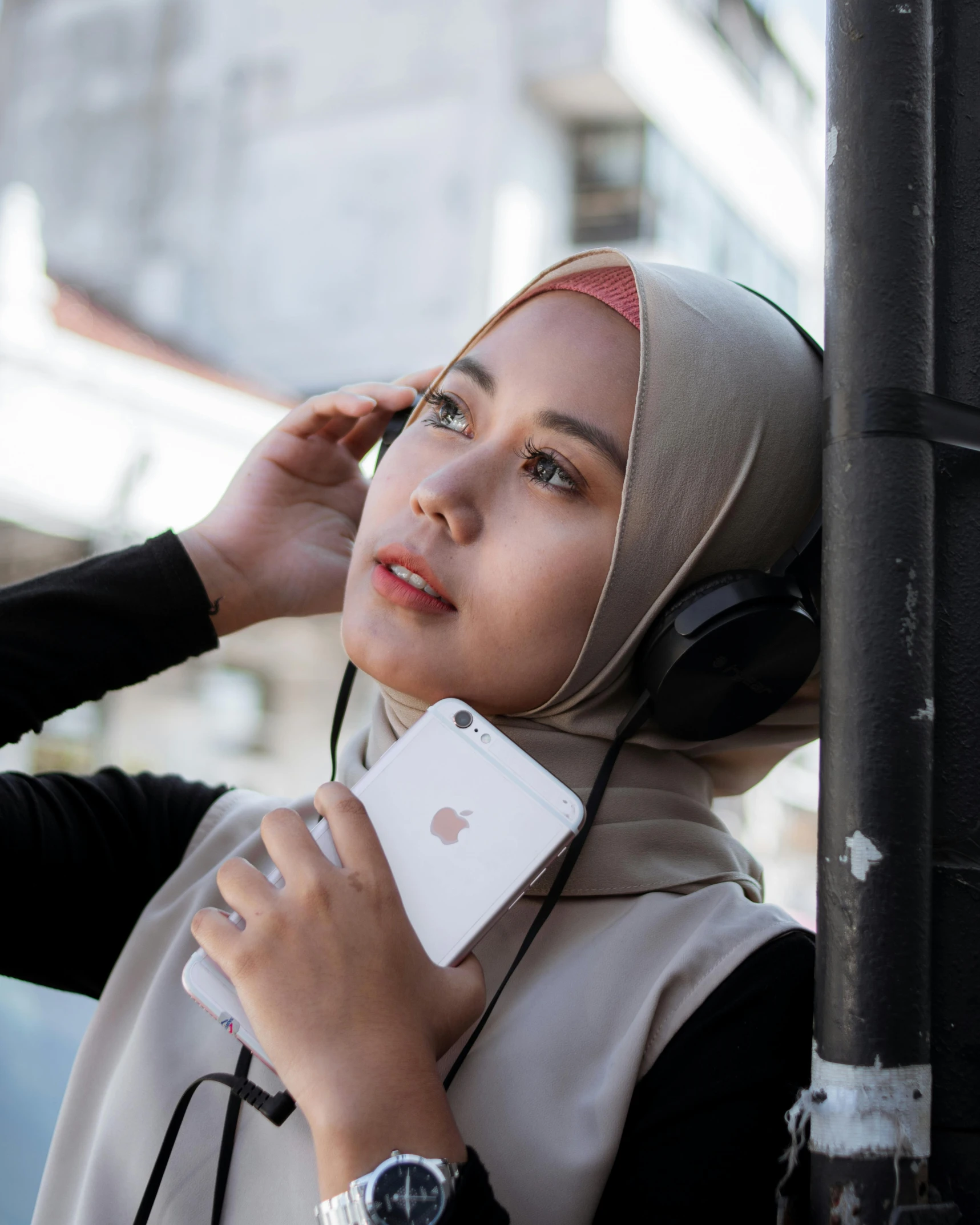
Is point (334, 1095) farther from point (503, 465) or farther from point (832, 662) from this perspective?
point (503, 465)

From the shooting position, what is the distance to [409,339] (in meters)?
11.4

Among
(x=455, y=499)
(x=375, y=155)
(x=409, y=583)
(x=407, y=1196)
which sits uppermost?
(x=375, y=155)

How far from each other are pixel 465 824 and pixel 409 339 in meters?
10.7

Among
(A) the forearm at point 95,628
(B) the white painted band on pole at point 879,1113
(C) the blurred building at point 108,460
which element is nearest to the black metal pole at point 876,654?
(B) the white painted band on pole at point 879,1113

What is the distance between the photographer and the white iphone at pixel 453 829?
1068 millimetres

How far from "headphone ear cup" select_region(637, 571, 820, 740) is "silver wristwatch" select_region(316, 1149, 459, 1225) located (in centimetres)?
61

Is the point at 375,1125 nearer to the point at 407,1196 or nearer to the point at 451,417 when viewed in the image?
the point at 407,1196

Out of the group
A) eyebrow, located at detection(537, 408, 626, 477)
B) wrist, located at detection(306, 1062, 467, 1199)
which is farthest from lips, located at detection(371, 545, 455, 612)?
wrist, located at detection(306, 1062, 467, 1199)

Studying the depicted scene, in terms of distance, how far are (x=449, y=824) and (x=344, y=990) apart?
0.91 ft

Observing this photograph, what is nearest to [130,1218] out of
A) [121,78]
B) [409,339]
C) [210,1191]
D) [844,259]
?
[210,1191]

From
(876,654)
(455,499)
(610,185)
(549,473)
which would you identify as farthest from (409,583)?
(610,185)

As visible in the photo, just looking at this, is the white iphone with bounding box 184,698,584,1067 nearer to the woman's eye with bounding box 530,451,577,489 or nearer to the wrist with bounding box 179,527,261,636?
the woman's eye with bounding box 530,451,577,489

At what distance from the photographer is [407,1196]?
0.83 metres

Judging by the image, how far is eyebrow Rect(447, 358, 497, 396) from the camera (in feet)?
4.63
